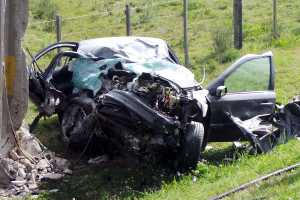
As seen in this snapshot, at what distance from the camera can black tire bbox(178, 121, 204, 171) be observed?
9.99 meters

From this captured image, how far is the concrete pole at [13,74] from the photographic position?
10.8m

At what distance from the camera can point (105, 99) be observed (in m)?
10.1

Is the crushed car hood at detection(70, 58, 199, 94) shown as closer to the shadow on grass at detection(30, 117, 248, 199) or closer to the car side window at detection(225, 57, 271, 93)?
the car side window at detection(225, 57, 271, 93)

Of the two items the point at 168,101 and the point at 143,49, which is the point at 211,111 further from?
the point at 143,49

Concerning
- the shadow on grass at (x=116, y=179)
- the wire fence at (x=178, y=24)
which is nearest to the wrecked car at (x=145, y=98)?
the shadow on grass at (x=116, y=179)

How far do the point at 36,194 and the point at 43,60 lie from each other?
779 cm

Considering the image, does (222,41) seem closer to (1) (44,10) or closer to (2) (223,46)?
(2) (223,46)

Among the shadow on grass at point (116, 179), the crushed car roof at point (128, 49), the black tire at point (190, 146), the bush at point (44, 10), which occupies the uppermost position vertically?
the bush at point (44, 10)

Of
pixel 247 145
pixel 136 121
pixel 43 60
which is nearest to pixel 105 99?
pixel 136 121

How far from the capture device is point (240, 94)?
1112 centimetres

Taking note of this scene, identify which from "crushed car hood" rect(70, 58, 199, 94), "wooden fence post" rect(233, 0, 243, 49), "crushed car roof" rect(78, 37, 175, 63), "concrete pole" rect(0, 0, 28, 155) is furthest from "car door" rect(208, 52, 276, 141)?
"wooden fence post" rect(233, 0, 243, 49)

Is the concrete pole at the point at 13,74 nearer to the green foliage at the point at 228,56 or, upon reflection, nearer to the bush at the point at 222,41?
the green foliage at the point at 228,56

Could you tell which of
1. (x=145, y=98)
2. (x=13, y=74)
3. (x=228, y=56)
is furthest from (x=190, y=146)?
(x=228, y=56)

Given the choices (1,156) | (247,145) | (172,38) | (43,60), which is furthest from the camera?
(172,38)
